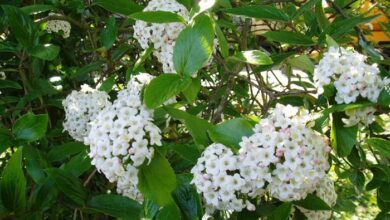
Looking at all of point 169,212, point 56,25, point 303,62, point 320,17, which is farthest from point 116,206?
point 56,25

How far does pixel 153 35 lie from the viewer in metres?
1.40

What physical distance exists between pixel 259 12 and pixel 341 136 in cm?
43

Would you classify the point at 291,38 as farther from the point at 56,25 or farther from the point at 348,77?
the point at 56,25

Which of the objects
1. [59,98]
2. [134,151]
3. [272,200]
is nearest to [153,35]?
[134,151]

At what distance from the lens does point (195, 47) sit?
115 centimetres

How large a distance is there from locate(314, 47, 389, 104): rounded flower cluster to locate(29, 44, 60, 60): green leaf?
0.84m

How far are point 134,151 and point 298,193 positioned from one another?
1.15ft

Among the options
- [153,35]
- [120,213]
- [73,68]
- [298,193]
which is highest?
[153,35]

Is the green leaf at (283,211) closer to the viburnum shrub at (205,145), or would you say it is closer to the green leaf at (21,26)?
the viburnum shrub at (205,145)

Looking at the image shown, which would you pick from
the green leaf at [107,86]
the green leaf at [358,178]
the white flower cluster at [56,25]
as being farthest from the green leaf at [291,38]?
the white flower cluster at [56,25]

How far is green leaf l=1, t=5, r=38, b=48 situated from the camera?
166cm

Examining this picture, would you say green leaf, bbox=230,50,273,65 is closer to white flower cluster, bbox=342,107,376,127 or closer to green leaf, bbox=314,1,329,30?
white flower cluster, bbox=342,107,376,127

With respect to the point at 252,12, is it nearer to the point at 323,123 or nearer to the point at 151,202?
the point at 323,123

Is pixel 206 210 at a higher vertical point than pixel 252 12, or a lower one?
lower
